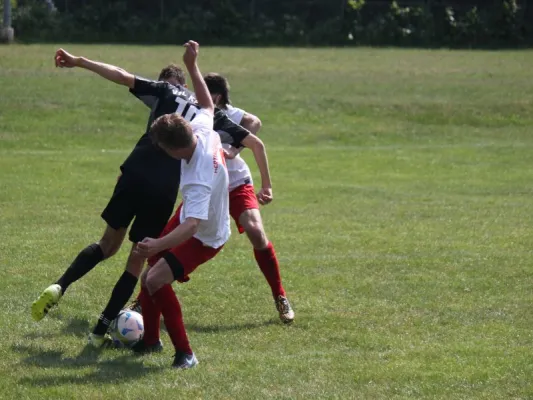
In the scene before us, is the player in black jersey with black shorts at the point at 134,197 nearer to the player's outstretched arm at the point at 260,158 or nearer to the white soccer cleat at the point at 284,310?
the player's outstretched arm at the point at 260,158

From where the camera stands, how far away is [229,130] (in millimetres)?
7465

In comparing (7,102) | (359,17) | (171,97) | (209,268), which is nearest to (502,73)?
(359,17)

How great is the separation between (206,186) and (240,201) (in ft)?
6.01

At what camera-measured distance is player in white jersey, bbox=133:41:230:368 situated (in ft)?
19.4

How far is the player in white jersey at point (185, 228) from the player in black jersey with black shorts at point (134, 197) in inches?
12.0

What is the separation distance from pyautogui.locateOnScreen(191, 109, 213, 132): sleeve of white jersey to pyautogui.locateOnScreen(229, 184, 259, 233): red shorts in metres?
1.18

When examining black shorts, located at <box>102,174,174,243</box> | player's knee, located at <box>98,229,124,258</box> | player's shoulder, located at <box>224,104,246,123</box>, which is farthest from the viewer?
player's shoulder, located at <box>224,104,246,123</box>

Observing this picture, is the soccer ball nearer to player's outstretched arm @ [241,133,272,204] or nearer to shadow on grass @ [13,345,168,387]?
shadow on grass @ [13,345,168,387]

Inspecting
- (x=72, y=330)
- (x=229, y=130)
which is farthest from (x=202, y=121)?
(x=72, y=330)

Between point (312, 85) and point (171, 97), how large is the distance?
1892 centimetres

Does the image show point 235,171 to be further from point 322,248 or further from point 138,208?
point 322,248

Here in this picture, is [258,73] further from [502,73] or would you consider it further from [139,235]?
[139,235]

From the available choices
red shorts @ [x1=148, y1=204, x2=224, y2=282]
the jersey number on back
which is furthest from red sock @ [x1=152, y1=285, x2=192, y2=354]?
the jersey number on back

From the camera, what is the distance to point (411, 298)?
8273 mm
